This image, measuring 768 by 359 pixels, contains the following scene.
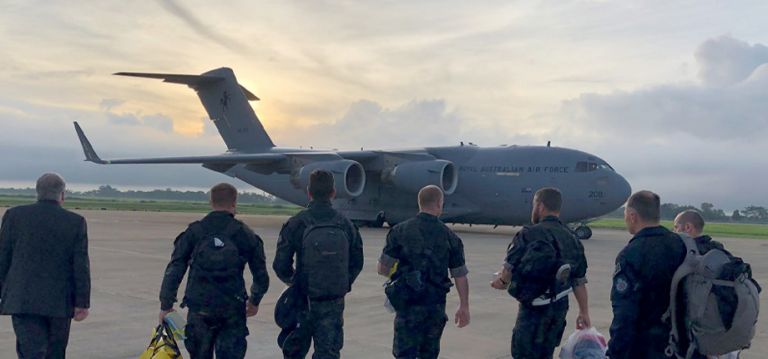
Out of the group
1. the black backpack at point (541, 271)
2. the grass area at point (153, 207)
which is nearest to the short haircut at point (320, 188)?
the black backpack at point (541, 271)

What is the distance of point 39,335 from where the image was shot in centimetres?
482

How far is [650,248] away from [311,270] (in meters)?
2.26

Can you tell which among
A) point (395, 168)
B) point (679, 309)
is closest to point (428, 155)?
point (395, 168)

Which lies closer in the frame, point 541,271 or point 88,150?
point 541,271

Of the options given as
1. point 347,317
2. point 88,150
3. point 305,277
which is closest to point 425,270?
point 305,277

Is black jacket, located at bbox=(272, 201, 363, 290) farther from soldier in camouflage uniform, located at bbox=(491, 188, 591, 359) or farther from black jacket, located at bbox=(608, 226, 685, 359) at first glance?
black jacket, located at bbox=(608, 226, 685, 359)

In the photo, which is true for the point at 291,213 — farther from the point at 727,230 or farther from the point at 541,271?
the point at 541,271

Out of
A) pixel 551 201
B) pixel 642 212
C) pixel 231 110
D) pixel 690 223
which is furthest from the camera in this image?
pixel 231 110

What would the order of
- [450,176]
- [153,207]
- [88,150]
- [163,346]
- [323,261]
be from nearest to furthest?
1. [163,346]
2. [323,261]
3. [450,176]
4. [88,150]
5. [153,207]

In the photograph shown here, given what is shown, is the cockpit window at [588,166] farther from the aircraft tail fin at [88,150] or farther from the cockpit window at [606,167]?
the aircraft tail fin at [88,150]

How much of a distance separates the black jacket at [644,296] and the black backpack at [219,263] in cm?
244

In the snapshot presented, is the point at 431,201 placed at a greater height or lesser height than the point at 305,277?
greater

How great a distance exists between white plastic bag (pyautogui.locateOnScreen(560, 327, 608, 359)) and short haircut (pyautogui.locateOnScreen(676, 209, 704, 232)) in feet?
5.48

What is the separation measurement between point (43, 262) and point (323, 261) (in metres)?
1.89
